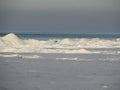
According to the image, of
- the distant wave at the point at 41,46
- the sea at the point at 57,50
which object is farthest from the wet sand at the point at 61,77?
the distant wave at the point at 41,46

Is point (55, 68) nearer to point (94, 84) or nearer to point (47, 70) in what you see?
point (47, 70)

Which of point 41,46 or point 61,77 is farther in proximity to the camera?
point 41,46

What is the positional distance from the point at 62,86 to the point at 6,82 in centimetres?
143

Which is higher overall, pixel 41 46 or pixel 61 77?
pixel 61 77

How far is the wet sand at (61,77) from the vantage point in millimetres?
11461

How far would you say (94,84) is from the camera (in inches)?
473

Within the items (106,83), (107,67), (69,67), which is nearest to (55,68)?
(69,67)

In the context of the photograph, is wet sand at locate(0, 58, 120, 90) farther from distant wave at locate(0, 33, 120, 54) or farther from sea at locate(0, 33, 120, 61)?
distant wave at locate(0, 33, 120, 54)

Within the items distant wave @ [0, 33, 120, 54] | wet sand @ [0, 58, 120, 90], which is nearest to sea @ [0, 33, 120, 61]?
distant wave @ [0, 33, 120, 54]

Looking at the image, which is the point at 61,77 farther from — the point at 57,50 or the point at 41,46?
the point at 41,46

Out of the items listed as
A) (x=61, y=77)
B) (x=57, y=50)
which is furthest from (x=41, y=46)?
(x=61, y=77)

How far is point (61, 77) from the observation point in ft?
43.9

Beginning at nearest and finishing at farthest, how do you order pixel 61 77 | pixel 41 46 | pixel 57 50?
pixel 61 77
pixel 57 50
pixel 41 46

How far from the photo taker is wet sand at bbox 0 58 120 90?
451 inches
